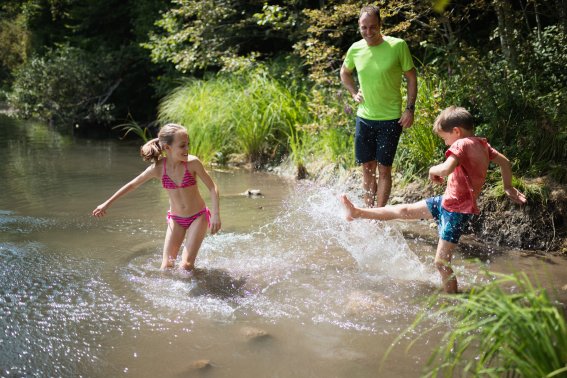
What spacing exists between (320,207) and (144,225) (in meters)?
1.95

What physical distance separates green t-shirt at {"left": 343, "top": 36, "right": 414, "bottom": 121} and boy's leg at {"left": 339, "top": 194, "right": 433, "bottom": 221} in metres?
1.31

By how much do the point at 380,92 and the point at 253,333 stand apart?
9.39 feet

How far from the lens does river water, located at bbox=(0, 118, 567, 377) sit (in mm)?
3320

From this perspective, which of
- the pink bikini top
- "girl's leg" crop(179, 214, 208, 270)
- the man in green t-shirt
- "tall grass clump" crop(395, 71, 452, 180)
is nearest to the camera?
"girl's leg" crop(179, 214, 208, 270)

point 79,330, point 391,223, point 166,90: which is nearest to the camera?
point 79,330

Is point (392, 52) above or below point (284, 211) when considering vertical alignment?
above

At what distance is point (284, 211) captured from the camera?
6.89 metres

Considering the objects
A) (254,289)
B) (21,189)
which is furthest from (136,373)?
(21,189)

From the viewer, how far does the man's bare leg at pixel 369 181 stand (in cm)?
602

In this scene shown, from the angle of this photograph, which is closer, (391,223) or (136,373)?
(136,373)

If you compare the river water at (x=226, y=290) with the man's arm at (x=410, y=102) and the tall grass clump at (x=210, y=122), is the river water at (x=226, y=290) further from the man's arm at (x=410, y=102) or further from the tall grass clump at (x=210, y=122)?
the tall grass clump at (x=210, y=122)

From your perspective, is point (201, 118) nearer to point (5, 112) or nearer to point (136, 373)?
point (136, 373)

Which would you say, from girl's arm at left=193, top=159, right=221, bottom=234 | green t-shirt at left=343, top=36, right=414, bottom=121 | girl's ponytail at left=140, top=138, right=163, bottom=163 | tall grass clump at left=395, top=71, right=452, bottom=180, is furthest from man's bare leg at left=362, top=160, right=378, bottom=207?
girl's ponytail at left=140, top=138, right=163, bottom=163

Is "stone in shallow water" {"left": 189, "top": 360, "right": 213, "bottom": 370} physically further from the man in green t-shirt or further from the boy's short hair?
the man in green t-shirt
